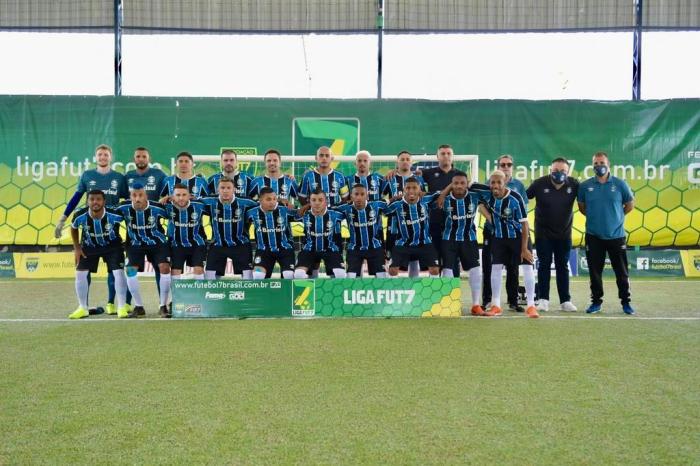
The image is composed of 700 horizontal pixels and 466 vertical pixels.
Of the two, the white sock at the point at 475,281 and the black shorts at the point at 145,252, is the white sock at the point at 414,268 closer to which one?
the white sock at the point at 475,281

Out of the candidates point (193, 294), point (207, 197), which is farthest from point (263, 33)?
point (193, 294)

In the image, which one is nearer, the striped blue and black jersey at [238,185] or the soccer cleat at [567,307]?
the soccer cleat at [567,307]

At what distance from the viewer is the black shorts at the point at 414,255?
678 cm

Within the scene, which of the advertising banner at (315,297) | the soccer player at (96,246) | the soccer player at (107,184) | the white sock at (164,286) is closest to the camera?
the advertising banner at (315,297)

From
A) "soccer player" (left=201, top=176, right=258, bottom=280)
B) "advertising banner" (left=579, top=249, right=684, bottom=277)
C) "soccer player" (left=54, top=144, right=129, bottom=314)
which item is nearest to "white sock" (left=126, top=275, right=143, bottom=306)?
"soccer player" (left=54, top=144, right=129, bottom=314)

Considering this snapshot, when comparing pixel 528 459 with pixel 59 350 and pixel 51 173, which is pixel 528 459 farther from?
pixel 51 173

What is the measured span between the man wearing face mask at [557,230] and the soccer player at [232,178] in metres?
3.50

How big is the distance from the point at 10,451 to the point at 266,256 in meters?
4.52

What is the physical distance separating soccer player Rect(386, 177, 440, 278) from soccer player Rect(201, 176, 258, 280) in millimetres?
1630

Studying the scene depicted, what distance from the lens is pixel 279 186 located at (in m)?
7.15

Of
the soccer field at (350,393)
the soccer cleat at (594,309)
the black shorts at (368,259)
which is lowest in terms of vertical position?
the soccer cleat at (594,309)

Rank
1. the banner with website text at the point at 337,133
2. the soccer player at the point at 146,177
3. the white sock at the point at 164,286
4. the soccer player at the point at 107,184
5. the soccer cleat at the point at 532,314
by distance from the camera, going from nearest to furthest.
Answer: the soccer cleat at the point at 532,314
the white sock at the point at 164,286
the soccer player at the point at 146,177
the soccer player at the point at 107,184
the banner with website text at the point at 337,133

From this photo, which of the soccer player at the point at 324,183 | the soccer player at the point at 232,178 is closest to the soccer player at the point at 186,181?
the soccer player at the point at 232,178

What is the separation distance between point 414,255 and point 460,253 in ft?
1.68
